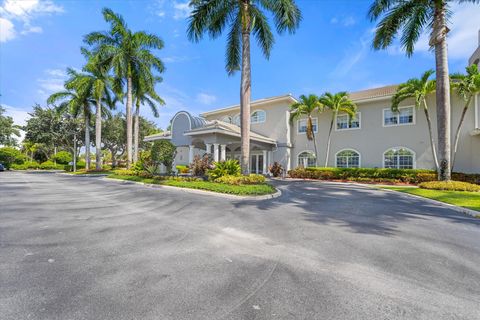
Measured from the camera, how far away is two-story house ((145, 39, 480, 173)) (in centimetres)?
1642

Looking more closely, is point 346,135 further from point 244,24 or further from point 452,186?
point 244,24

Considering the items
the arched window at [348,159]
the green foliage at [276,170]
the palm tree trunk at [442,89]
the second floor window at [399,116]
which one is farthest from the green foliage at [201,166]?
the second floor window at [399,116]

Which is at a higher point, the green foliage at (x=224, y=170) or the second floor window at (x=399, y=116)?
the second floor window at (x=399, y=116)

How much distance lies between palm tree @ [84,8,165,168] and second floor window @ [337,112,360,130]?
65.7 ft

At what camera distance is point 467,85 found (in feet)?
47.1

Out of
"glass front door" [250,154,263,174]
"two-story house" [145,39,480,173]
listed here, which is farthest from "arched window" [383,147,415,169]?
"glass front door" [250,154,263,174]

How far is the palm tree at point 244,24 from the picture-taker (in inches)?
508

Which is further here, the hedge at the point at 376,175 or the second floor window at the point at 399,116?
the second floor window at the point at 399,116

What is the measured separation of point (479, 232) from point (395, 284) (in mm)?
4470

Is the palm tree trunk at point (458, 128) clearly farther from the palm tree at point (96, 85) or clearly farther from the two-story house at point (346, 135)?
the palm tree at point (96, 85)

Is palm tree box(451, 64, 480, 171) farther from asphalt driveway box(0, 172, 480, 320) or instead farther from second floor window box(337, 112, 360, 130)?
asphalt driveway box(0, 172, 480, 320)

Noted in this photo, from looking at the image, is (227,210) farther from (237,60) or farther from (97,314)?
(237,60)

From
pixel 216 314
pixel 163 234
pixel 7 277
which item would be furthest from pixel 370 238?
pixel 7 277

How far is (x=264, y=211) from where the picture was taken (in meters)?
7.22
